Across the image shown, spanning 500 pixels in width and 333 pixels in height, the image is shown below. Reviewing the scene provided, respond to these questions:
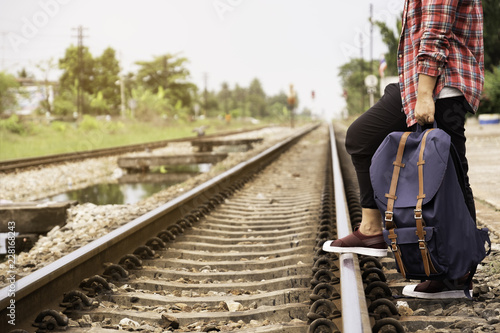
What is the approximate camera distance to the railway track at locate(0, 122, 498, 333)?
217 cm

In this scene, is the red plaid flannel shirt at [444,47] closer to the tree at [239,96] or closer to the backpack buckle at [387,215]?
the backpack buckle at [387,215]

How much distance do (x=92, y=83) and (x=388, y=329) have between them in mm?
63389

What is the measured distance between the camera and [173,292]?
8.79 ft

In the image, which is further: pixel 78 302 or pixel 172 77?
pixel 172 77

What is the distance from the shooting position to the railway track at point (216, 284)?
2.17m

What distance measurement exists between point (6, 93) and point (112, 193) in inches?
1593

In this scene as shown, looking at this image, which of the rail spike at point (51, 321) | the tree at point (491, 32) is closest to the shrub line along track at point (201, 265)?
the rail spike at point (51, 321)

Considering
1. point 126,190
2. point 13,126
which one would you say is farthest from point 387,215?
point 13,126

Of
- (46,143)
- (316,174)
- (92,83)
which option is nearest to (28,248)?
(316,174)

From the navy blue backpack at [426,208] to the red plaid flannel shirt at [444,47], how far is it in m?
0.18

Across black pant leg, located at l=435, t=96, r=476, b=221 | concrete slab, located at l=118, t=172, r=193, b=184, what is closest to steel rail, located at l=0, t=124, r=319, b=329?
black pant leg, located at l=435, t=96, r=476, b=221

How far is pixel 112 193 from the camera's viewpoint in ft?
27.7

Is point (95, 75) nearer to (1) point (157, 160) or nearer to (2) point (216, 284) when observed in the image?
(1) point (157, 160)

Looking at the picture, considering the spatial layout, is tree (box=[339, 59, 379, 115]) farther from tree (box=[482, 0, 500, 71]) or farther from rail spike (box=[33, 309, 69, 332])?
rail spike (box=[33, 309, 69, 332])
